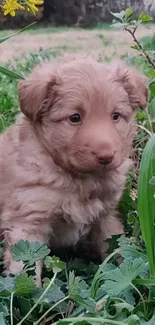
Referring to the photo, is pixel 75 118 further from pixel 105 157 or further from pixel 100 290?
pixel 100 290

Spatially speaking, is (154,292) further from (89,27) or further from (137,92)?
(89,27)

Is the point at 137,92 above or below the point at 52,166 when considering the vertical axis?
above

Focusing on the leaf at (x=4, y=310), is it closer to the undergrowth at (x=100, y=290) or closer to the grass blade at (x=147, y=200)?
the undergrowth at (x=100, y=290)

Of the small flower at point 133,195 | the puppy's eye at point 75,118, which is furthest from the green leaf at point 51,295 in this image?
the small flower at point 133,195

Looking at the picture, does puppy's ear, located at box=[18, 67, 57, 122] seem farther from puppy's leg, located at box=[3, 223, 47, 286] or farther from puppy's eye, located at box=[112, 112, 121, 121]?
puppy's leg, located at box=[3, 223, 47, 286]

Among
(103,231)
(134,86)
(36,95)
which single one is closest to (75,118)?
(36,95)

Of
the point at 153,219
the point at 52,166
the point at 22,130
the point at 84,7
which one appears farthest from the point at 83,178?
the point at 84,7

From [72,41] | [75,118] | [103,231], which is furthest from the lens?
[72,41]
